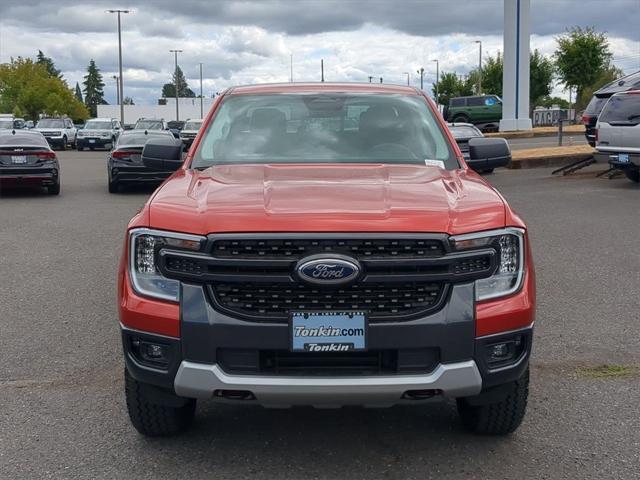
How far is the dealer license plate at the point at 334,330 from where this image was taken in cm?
350

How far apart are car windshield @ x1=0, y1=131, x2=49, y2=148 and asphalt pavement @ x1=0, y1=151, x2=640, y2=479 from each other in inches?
372

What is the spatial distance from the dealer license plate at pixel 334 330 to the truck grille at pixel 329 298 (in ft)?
0.15

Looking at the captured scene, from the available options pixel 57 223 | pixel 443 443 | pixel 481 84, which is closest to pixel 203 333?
pixel 443 443

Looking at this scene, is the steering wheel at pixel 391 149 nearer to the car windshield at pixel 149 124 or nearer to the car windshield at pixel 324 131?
the car windshield at pixel 324 131

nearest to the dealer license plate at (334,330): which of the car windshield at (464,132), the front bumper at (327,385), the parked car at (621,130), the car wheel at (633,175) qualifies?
the front bumper at (327,385)

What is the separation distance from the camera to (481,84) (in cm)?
7231

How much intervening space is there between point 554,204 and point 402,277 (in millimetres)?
11939

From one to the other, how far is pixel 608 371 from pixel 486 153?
169 cm

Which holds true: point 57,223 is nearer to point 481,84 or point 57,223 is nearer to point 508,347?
point 508,347

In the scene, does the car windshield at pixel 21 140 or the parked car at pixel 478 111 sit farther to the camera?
the parked car at pixel 478 111

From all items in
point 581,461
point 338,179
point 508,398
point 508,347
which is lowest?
point 581,461

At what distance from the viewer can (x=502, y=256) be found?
368 centimetres

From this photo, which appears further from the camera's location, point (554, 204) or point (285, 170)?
point (554, 204)

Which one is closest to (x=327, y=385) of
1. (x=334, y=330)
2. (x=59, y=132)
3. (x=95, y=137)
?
(x=334, y=330)
